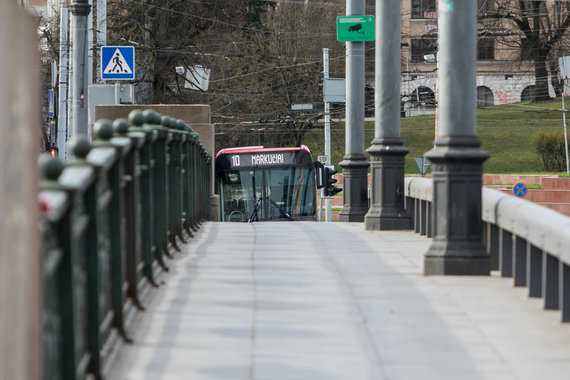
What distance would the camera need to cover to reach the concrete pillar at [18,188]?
192cm

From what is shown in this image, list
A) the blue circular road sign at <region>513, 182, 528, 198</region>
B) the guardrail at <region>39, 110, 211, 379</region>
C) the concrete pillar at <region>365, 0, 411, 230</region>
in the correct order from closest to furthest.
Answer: the guardrail at <region>39, 110, 211, 379</region> → the concrete pillar at <region>365, 0, 411, 230</region> → the blue circular road sign at <region>513, 182, 528, 198</region>

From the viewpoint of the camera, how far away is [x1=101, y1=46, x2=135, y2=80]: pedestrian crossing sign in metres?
19.9

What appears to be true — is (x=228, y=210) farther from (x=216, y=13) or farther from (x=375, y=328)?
(x=375, y=328)

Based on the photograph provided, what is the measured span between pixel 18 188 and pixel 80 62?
49.9ft

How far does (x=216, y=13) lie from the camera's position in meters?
40.8

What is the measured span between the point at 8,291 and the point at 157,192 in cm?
628

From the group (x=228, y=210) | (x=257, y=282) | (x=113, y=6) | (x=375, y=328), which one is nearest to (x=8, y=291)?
(x=375, y=328)

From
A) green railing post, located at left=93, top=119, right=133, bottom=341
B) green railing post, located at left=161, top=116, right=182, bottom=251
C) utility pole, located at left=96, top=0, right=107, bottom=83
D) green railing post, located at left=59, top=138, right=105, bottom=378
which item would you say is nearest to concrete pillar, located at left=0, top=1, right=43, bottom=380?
green railing post, located at left=59, top=138, right=105, bottom=378

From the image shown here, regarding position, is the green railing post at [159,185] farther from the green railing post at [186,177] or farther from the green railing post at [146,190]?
the green railing post at [186,177]

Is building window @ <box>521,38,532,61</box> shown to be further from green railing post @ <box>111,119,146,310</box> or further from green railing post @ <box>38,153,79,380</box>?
green railing post @ <box>38,153,79,380</box>

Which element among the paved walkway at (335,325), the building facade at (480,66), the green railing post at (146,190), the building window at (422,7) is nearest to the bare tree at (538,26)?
the building facade at (480,66)

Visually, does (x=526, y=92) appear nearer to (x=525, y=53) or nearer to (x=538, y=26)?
(x=525, y=53)

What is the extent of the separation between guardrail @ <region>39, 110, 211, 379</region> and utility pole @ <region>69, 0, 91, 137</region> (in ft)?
23.7

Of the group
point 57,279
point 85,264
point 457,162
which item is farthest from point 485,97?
point 57,279
